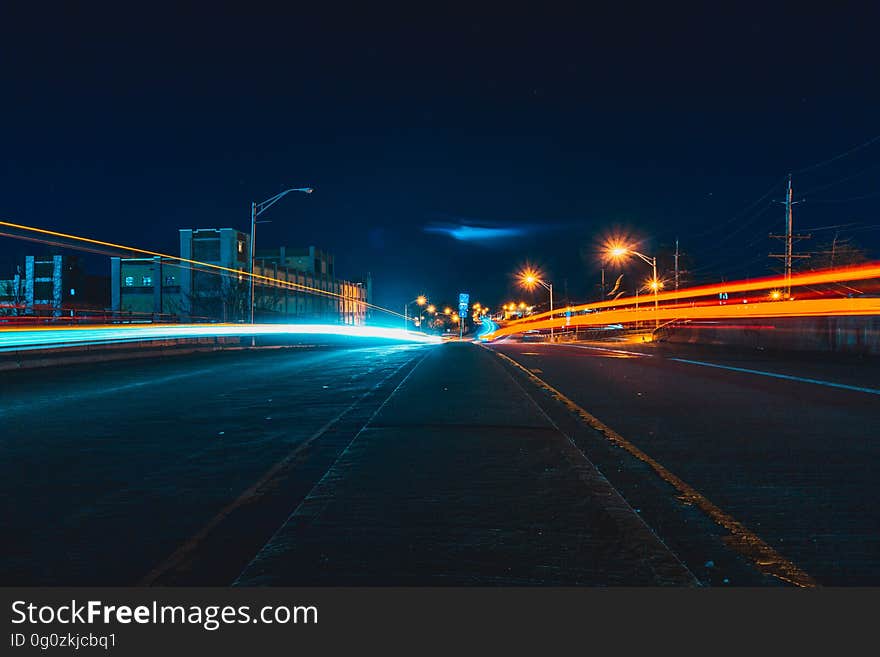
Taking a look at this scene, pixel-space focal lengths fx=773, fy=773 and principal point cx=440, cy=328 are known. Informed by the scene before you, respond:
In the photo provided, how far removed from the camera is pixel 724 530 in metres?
5.54

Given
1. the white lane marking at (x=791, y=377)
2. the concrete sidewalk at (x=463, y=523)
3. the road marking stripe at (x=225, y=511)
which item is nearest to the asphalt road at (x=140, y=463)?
the road marking stripe at (x=225, y=511)

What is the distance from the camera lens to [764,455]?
8.55 meters

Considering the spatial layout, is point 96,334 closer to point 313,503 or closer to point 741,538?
point 313,503

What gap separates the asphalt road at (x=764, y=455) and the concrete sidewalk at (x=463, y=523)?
1.20ft

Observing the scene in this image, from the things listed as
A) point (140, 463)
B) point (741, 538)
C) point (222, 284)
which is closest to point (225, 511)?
point (140, 463)

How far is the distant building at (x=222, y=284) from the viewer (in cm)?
7212

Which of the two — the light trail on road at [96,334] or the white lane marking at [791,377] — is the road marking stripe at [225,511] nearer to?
the white lane marking at [791,377]

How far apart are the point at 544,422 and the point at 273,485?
5257 millimetres

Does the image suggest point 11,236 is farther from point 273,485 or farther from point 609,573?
point 609,573

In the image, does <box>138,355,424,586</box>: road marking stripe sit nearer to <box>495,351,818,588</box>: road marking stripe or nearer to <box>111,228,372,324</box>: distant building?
<box>495,351,818,588</box>: road marking stripe

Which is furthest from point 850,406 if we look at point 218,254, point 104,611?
point 218,254

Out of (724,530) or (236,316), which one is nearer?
(724,530)

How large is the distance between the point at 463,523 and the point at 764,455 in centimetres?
443

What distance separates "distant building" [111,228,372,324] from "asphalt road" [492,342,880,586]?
161ft
